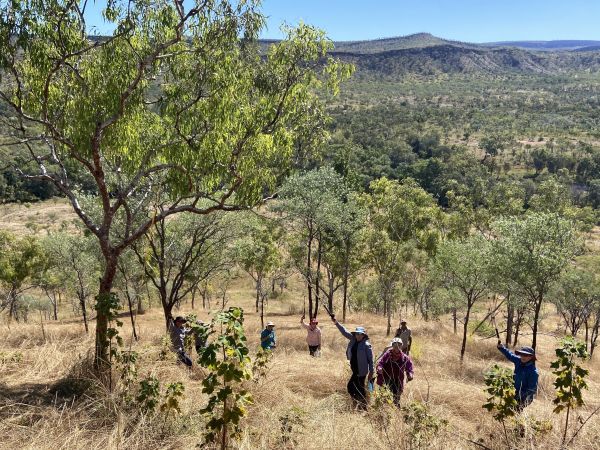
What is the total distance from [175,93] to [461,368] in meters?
12.9

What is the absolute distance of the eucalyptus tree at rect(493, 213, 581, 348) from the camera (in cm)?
1566

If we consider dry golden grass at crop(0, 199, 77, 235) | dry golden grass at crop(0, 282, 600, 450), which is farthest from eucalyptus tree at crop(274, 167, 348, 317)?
dry golden grass at crop(0, 199, 77, 235)

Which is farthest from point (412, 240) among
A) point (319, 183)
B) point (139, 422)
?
point (139, 422)

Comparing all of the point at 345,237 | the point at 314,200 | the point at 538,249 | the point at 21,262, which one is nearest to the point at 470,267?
the point at 538,249

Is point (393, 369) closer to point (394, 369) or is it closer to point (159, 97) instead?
point (394, 369)

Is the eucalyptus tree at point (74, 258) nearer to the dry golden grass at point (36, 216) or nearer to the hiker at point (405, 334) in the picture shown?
the hiker at point (405, 334)

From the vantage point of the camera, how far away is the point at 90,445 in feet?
17.1

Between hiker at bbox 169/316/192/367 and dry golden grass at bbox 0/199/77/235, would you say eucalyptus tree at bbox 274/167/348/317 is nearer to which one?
hiker at bbox 169/316/192/367

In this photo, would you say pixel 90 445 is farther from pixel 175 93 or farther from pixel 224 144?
pixel 175 93

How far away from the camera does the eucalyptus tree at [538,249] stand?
51.4 feet

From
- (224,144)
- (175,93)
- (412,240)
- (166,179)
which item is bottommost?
(412,240)

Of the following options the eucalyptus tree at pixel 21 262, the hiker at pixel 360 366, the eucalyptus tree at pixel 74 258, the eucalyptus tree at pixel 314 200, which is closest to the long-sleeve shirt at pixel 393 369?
the hiker at pixel 360 366

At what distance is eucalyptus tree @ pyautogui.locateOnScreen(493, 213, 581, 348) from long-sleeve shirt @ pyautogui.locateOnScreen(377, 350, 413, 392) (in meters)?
10.3

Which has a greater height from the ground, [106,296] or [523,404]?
[106,296]
